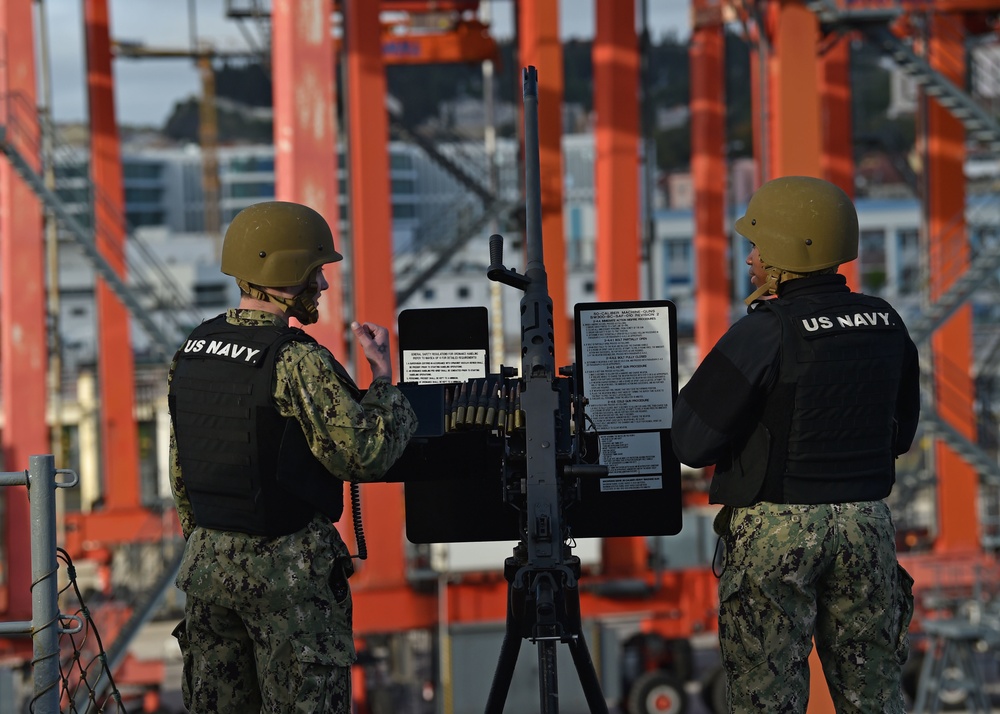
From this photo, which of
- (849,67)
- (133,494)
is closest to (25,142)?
(133,494)

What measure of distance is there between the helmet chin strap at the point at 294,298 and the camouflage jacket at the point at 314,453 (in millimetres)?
204

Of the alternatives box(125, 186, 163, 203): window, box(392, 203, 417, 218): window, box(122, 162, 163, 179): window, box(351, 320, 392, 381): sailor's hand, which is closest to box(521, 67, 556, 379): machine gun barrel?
box(351, 320, 392, 381): sailor's hand

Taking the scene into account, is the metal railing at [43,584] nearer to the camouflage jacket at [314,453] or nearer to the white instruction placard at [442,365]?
the camouflage jacket at [314,453]

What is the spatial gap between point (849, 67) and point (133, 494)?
38.6 feet

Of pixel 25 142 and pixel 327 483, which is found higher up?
pixel 25 142

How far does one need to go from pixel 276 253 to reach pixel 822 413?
5.51ft

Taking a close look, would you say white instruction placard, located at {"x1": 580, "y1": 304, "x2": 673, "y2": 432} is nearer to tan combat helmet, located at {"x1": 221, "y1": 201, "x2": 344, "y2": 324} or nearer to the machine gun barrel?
the machine gun barrel

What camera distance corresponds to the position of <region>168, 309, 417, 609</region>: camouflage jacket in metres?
3.79

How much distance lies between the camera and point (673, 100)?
12088 centimetres

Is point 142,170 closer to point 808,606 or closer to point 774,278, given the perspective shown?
point 774,278

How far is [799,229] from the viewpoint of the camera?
4117 millimetres

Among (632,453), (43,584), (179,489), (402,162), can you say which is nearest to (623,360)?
(632,453)

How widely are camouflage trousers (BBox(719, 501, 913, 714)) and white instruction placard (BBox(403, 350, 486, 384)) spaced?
41.0 inches

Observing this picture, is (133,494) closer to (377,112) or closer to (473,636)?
(473,636)
